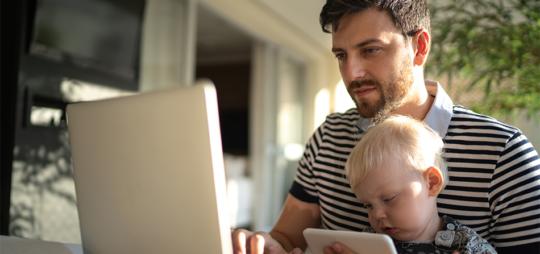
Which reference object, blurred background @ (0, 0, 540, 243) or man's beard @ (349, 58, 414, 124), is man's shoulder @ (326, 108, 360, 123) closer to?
man's beard @ (349, 58, 414, 124)

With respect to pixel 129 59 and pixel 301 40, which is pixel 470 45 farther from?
pixel 301 40

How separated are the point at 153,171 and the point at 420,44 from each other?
984 mm

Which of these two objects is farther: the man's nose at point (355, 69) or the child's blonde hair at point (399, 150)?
the man's nose at point (355, 69)

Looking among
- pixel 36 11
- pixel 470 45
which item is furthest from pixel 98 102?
pixel 470 45

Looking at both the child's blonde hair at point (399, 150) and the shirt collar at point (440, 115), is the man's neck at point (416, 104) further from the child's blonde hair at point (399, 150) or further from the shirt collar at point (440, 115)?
the child's blonde hair at point (399, 150)

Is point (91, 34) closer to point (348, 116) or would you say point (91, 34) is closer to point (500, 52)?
point (348, 116)

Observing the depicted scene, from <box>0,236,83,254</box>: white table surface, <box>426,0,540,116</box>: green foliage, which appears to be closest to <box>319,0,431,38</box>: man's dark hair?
<box>426,0,540,116</box>: green foliage

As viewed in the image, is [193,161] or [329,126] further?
[329,126]

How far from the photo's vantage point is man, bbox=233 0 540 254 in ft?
3.12

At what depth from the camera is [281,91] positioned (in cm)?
563

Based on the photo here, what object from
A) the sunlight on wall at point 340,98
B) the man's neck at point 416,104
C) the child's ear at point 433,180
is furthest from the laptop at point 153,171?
the sunlight on wall at point 340,98

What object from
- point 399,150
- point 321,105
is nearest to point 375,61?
point 399,150

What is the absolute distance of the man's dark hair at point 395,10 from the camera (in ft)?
3.80

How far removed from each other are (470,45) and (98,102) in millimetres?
2152
